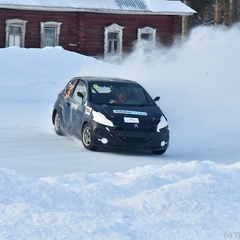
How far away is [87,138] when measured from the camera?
50.1 ft

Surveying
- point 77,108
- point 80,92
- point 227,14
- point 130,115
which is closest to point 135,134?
point 130,115

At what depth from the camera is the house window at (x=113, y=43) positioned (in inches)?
1506

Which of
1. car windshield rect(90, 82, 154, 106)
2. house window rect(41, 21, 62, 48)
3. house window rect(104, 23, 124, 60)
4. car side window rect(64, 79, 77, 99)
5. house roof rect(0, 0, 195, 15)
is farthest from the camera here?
house window rect(104, 23, 124, 60)

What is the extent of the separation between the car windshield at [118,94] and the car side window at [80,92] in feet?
0.58

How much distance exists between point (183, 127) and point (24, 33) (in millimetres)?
17913

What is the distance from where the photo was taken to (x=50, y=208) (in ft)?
28.7

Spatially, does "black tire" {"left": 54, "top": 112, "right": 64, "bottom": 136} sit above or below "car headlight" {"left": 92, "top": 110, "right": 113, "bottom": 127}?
below

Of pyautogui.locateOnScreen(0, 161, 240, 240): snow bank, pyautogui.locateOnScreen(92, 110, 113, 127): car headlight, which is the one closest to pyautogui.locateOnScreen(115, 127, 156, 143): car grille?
pyautogui.locateOnScreen(92, 110, 113, 127): car headlight


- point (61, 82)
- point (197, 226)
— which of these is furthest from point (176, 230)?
point (61, 82)

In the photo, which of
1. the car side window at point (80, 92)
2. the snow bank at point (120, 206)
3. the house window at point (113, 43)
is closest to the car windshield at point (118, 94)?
the car side window at point (80, 92)

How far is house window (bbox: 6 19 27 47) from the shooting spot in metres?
35.9

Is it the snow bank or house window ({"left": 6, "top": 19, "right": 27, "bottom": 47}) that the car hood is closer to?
the snow bank

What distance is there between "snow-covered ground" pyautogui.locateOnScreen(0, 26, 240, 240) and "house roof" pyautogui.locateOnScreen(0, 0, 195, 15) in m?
4.97

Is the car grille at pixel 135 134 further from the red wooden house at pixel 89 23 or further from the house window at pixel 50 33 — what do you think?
the house window at pixel 50 33
